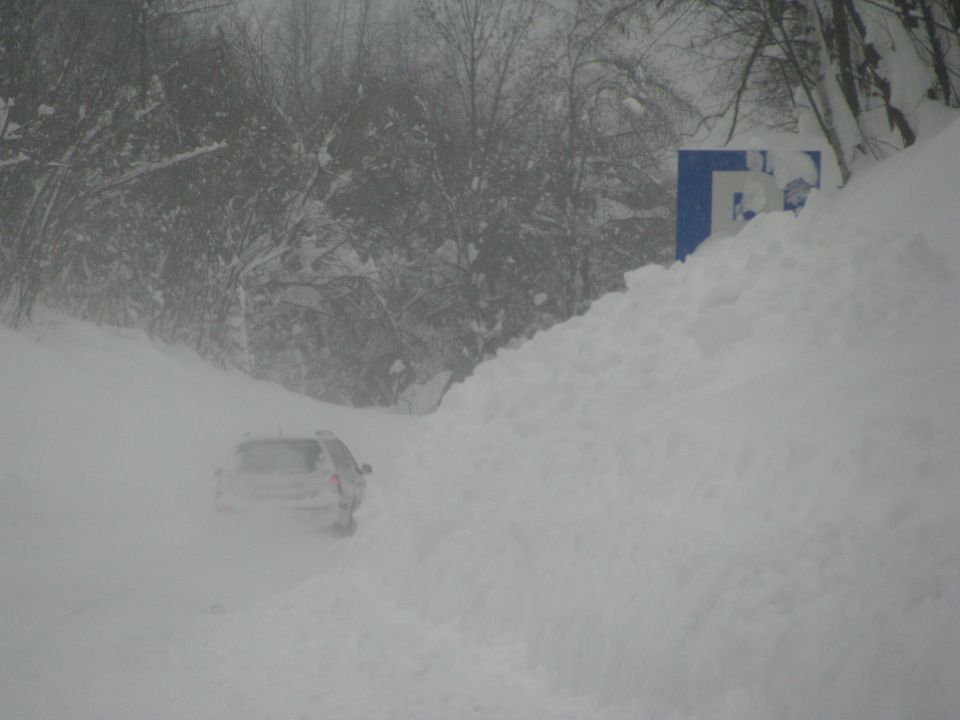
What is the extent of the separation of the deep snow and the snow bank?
2 cm

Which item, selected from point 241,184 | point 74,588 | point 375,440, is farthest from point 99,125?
point 74,588

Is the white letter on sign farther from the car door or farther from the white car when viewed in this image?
the car door

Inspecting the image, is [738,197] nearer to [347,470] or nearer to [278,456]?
[278,456]

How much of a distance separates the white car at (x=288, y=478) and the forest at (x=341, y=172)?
10.9 metres

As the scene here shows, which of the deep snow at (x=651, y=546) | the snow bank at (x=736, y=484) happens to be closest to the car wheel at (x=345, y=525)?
the deep snow at (x=651, y=546)

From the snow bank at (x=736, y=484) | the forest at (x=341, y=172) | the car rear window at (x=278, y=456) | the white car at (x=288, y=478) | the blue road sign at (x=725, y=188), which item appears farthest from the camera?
the forest at (x=341, y=172)

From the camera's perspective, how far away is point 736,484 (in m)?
6.21

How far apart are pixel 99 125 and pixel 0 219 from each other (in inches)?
156

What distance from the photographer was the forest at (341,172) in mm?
26942

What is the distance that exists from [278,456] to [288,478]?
1.78 feet

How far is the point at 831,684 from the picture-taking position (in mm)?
4746

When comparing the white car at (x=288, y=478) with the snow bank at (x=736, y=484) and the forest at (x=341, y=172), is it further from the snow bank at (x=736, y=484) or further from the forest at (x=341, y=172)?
the forest at (x=341, y=172)

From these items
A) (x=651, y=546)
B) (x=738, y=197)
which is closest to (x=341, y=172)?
(x=738, y=197)

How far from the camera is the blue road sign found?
872 centimetres
